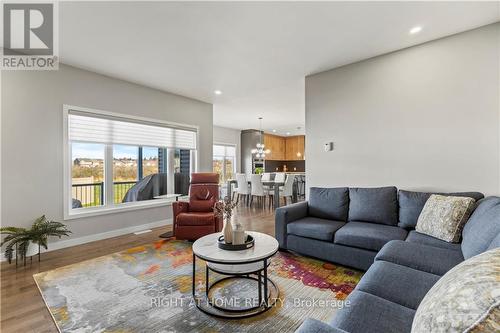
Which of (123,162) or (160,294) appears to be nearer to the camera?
(160,294)

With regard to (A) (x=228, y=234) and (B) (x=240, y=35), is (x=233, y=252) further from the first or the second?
(B) (x=240, y=35)

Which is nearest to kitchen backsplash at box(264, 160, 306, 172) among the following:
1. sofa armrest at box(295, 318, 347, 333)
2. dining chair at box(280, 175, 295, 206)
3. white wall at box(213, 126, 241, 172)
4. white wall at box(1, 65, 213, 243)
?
white wall at box(213, 126, 241, 172)

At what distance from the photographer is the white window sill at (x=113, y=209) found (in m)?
3.53

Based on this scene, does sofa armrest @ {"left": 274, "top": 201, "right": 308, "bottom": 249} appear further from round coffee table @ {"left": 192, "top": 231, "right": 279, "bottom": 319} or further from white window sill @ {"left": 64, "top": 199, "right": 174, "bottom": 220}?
white window sill @ {"left": 64, "top": 199, "right": 174, "bottom": 220}

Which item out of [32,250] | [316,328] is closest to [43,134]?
[32,250]

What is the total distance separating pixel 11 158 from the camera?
2.97m

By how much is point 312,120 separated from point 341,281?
2.51 metres

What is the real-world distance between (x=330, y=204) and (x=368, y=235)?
783 mm

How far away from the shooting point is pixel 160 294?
84.7 inches

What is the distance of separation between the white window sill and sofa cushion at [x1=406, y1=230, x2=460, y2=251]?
13.5ft

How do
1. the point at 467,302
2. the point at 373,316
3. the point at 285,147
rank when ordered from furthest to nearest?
the point at 285,147
the point at 373,316
the point at 467,302

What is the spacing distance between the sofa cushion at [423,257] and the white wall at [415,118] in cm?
134

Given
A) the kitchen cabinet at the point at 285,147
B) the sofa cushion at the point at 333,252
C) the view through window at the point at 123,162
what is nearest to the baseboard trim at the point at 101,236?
Result: the view through window at the point at 123,162

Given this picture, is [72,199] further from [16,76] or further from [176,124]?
[176,124]
